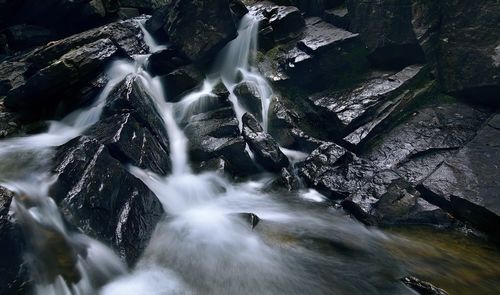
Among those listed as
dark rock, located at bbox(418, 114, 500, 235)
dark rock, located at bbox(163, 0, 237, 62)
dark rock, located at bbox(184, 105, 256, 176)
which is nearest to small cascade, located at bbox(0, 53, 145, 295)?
dark rock, located at bbox(184, 105, 256, 176)

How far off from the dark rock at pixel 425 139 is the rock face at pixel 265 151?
10.1 feet

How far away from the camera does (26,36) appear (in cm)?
1650

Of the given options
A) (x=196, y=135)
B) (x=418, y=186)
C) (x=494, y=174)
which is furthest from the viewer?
(x=196, y=135)

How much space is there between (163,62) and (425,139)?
10.4m

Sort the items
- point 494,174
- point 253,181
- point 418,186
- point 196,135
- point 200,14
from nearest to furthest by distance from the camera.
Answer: point 494,174
point 418,186
point 253,181
point 196,135
point 200,14

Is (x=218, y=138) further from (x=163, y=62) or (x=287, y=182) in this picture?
(x=163, y=62)

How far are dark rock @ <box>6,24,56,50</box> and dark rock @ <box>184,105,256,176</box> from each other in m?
10.6

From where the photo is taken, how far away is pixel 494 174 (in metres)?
8.91

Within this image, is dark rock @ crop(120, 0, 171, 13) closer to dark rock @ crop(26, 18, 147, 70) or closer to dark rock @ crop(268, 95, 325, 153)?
dark rock @ crop(26, 18, 147, 70)

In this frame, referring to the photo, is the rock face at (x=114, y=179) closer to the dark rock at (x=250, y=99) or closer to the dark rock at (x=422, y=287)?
the dark rock at (x=250, y=99)

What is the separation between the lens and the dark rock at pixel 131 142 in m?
8.66

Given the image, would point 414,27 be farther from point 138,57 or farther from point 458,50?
point 138,57

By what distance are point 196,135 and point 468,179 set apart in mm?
8361

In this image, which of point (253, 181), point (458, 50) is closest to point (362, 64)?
point (458, 50)
